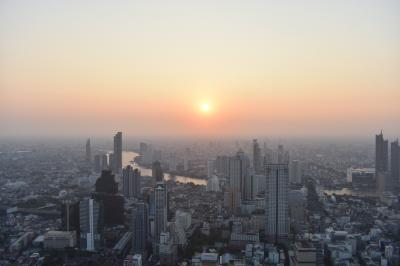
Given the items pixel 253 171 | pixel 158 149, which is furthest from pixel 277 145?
pixel 158 149

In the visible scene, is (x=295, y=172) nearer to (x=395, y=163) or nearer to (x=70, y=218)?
(x=395, y=163)

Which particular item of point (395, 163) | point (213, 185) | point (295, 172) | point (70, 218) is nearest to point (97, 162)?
point (213, 185)

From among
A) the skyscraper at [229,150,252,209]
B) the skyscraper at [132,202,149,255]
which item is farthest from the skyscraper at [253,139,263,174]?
the skyscraper at [132,202,149,255]

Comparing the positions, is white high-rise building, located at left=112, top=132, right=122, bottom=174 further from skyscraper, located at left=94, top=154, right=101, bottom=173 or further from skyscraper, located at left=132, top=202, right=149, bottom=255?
skyscraper, located at left=132, top=202, right=149, bottom=255

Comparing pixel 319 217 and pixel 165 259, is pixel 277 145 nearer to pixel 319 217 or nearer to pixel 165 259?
pixel 319 217

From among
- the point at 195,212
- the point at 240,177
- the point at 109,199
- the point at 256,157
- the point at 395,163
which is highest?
the point at 395,163

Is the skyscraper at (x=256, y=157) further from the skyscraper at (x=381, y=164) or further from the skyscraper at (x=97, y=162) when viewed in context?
the skyscraper at (x=97, y=162)
